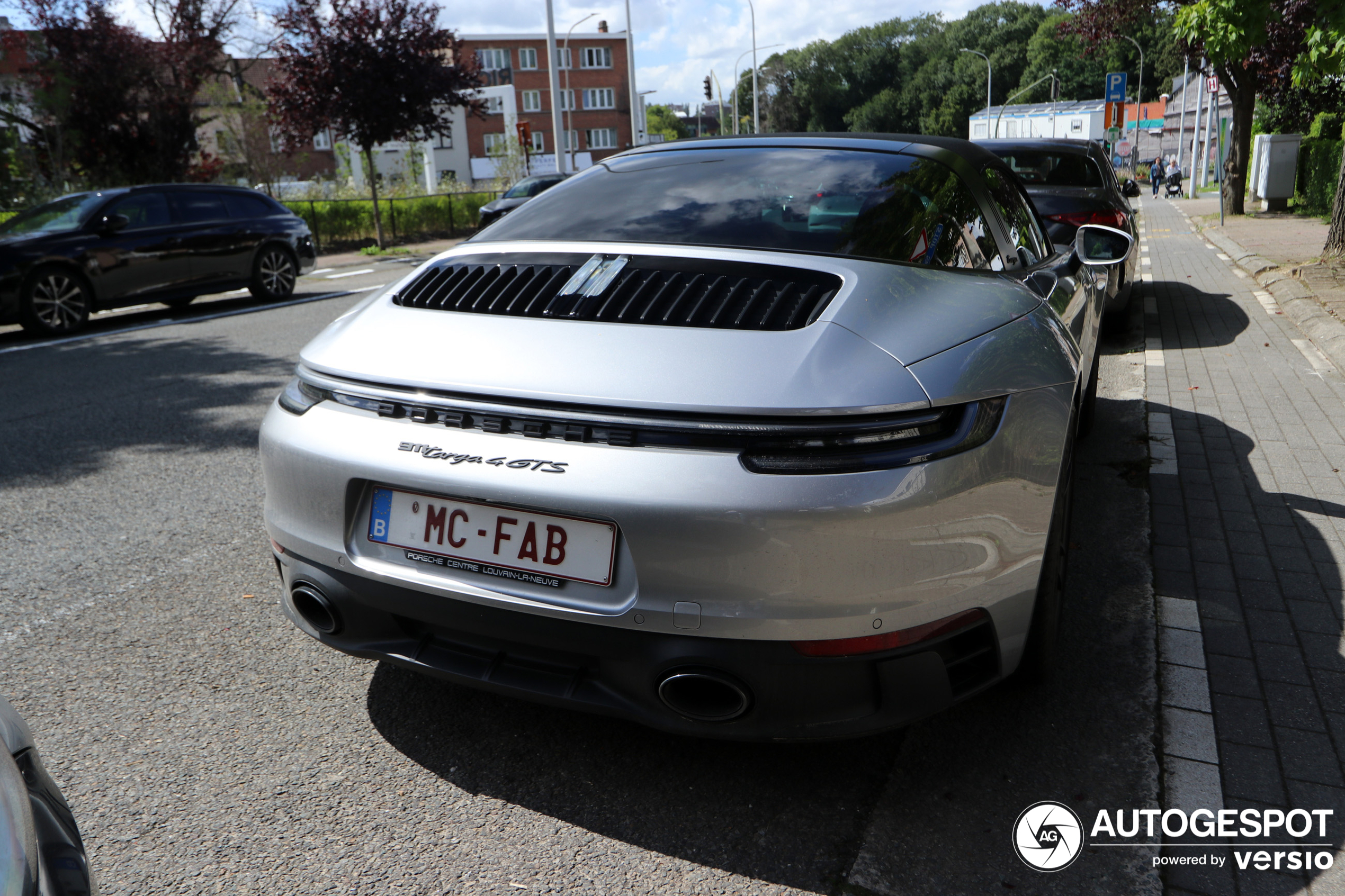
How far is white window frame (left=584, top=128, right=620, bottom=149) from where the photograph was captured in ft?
237

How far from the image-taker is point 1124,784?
2305 mm

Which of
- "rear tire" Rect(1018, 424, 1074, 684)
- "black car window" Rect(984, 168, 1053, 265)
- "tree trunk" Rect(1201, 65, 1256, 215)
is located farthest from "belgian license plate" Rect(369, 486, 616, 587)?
"tree trunk" Rect(1201, 65, 1256, 215)

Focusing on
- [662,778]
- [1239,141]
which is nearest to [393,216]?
[1239,141]

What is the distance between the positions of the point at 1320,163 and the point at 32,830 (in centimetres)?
2609

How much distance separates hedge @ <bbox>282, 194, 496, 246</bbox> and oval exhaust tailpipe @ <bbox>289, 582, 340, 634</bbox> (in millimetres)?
20558

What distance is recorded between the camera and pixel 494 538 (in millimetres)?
2023

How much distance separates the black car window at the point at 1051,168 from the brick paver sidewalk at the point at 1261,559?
61.5 inches

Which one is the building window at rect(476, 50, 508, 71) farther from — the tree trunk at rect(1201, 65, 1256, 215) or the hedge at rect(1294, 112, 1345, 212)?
the tree trunk at rect(1201, 65, 1256, 215)

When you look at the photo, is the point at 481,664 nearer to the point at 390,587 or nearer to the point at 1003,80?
the point at 390,587

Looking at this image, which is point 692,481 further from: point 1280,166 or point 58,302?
point 1280,166

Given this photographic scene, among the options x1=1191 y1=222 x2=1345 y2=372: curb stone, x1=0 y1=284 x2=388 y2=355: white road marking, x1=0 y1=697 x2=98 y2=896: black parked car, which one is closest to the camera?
x1=0 y1=697 x2=98 y2=896: black parked car

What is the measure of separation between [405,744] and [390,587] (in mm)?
593

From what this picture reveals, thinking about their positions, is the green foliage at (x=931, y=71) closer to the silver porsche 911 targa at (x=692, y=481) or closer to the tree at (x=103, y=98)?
the tree at (x=103, y=98)

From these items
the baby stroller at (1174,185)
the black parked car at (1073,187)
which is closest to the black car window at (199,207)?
the black parked car at (1073,187)
